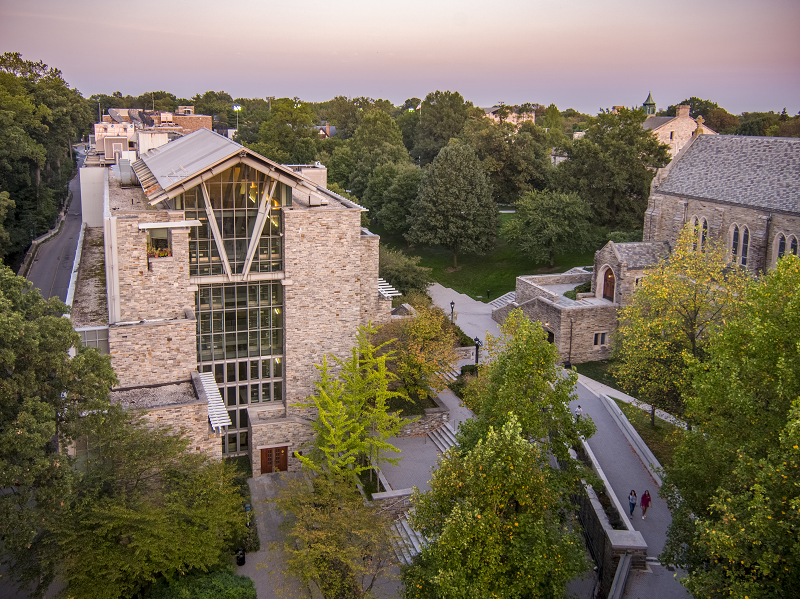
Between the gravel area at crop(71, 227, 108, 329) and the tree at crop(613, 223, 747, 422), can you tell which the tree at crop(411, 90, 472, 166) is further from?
the tree at crop(613, 223, 747, 422)

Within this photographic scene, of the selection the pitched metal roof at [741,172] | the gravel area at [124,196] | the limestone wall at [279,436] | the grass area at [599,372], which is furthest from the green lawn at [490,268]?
the gravel area at [124,196]

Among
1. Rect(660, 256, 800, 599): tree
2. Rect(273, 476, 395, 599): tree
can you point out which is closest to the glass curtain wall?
Rect(273, 476, 395, 599): tree

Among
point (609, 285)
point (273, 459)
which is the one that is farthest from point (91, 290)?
point (609, 285)

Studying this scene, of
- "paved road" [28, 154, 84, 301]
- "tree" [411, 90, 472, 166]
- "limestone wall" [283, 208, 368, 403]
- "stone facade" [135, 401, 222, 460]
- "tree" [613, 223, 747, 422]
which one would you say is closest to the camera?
"stone facade" [135, 401, 222, 460]

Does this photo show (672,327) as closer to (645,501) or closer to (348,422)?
(645,501)

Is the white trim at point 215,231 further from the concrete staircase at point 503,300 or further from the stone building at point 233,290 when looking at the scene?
the concrete staircase at point 503,300

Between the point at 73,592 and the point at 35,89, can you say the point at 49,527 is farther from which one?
the point at 35,89

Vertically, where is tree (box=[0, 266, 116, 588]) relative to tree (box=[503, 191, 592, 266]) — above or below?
below
